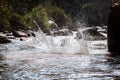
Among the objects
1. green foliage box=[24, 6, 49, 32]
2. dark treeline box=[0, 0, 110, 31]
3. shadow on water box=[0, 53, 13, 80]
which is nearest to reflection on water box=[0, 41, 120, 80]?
shadow on water box=[0, 53, 13, 80]

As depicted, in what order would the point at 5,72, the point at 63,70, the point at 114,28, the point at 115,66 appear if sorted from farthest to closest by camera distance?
1. the point at 114,28
2. the point at 115,66
3. the point at 63,70
4. the point at 5,72

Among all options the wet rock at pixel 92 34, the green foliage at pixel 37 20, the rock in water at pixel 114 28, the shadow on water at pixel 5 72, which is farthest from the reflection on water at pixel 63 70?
the green foliage at pixel 37 20

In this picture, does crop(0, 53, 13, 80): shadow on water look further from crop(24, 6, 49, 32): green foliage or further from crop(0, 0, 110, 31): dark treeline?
crop(24, 6, 49, 32): green foliage

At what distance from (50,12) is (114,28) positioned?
40417mm

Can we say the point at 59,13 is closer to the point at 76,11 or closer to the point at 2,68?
the point at 76,11

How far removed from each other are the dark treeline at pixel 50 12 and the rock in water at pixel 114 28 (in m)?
18.3

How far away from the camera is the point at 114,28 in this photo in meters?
12.7

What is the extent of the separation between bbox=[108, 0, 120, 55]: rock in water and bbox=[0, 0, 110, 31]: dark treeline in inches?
721

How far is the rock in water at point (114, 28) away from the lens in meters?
12.6

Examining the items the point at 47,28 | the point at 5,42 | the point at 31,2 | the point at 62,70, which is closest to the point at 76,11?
the point at 31,2

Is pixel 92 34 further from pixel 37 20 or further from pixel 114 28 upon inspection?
pixel 37 20

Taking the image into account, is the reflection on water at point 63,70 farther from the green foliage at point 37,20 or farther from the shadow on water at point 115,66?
the green foliage at point 37,20

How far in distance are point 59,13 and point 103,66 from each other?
4456cm

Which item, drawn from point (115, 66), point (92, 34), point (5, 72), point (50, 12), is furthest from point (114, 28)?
point (50, 12)
